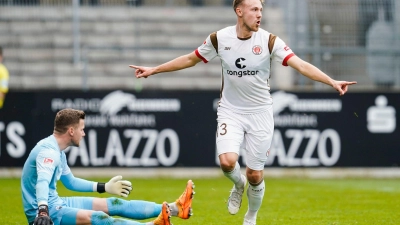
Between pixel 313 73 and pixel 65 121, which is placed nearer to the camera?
pixel 65 121

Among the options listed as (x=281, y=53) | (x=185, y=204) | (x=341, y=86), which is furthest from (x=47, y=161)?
(x=341, y=86)

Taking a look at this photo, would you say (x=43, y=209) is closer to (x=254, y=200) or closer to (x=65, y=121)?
(x=65, y=121)

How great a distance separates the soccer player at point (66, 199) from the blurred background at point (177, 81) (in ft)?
27.2

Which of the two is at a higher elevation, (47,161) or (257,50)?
(257,50)

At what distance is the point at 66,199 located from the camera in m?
7.71

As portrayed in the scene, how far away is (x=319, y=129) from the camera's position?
16391mm

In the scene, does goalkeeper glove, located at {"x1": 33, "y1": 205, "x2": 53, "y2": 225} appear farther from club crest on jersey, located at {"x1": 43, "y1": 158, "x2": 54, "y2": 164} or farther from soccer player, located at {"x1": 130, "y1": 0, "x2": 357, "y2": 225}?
soccer player, located at {"x1": 130, "y1": 0, "x2": 357, "y2": 225}

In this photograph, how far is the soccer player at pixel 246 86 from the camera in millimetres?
8609

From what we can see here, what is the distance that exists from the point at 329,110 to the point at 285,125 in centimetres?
101

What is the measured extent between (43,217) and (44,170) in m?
0.50

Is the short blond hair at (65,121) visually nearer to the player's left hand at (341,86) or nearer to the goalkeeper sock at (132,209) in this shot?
the goalkeeper sock at (132,209)

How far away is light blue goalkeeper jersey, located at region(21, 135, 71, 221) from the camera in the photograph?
7.00m

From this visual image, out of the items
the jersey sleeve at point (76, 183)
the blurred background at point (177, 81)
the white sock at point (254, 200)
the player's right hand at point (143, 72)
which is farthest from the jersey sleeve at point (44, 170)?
the blurred background at point (177, 81)

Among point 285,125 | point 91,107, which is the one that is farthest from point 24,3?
point 285,125
